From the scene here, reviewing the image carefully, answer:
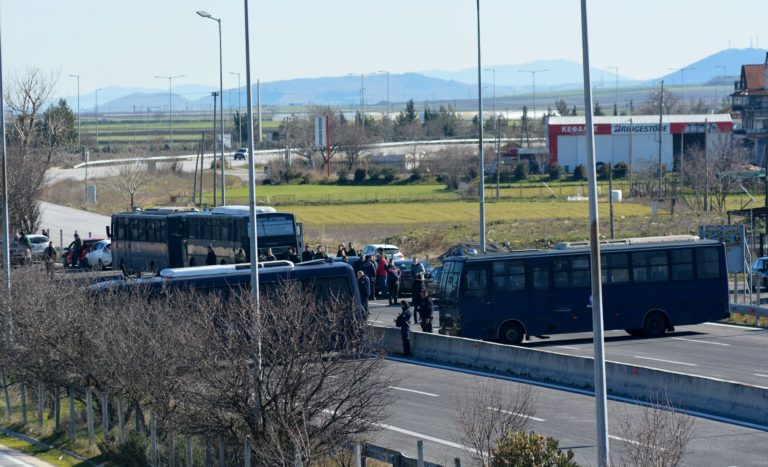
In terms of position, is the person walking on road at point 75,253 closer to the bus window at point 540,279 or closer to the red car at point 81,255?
the red car at point 81,255

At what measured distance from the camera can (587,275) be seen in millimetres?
30391

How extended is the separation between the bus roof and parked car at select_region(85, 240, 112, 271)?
27.1 metres

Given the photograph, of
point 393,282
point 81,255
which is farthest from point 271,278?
point 81,255

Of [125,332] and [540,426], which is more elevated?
[125,332]

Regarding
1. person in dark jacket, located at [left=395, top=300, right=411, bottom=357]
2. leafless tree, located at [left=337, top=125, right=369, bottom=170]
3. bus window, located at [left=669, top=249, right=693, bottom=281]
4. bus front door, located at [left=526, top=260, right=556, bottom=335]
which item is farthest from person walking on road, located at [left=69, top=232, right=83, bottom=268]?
leafless tree, located at [left=337, top=125, right=369, bottom=170]

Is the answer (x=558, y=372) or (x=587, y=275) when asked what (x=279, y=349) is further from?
(x=587, y=275)

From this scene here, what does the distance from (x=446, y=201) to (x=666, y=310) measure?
54482mm

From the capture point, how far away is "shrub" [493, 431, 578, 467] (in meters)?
11.9

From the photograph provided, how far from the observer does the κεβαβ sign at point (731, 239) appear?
3450cm

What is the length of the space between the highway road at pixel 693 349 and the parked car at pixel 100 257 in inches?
918

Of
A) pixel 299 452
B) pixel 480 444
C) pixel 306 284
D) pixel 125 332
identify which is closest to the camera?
pixel 480 444

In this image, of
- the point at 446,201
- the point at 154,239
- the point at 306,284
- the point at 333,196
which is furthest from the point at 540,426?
the point at 333,196

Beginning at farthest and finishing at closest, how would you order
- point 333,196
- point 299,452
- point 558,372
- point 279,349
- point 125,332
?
point 333,196 < point 558,372 < point 125,332 < point 279,349 < point 299,452

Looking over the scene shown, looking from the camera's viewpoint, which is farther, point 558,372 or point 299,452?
point 558,372
